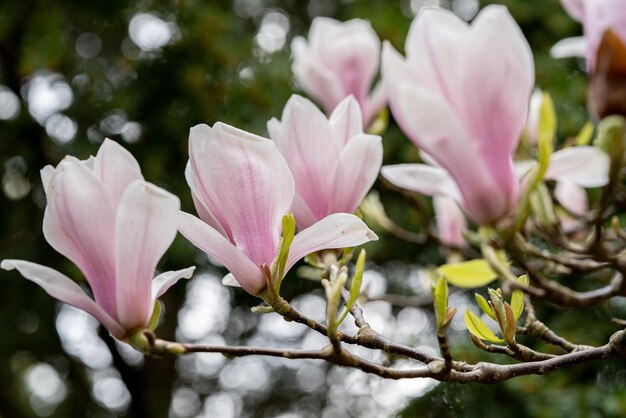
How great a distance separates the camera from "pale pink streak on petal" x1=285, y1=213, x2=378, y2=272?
394mm

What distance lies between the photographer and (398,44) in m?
1.34

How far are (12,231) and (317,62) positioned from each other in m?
1.00

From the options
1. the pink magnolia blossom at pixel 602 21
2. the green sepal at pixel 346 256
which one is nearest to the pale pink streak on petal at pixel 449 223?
the green sepal at pixel 346 256

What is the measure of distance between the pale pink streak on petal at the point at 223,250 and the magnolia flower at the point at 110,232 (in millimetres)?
13

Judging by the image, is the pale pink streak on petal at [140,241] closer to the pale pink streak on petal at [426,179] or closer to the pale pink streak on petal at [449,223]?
the pale pink streak on petal at [426,179]

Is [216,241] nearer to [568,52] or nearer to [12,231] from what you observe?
[568,52]

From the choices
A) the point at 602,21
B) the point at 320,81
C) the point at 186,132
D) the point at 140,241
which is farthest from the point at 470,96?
the point at 186,132

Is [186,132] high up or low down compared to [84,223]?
down

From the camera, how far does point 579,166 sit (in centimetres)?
43

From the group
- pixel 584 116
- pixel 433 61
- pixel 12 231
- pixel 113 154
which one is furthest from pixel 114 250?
pixel 12 231

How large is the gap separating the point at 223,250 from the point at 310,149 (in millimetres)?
99

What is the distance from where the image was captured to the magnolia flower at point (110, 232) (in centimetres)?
35

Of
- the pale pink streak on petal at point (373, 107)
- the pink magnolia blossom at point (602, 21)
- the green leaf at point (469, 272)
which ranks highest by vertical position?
the pink magnolia blossom at point (602, 21)

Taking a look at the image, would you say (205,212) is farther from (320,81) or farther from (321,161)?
(320,81)
